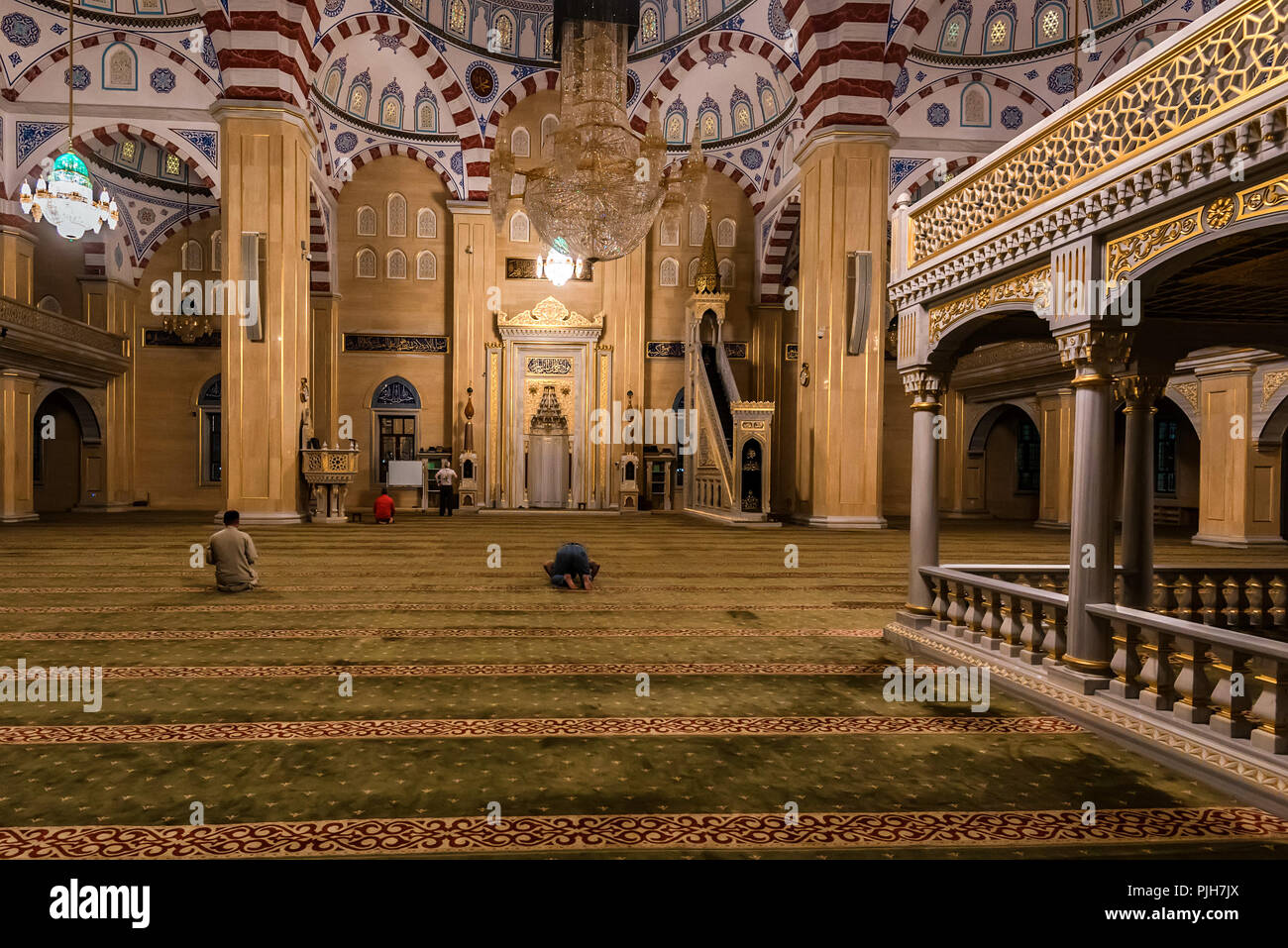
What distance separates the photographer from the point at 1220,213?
1.97 metres

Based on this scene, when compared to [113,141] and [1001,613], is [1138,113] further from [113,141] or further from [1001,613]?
[113,141]

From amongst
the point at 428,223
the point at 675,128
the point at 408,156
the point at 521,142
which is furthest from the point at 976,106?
the point at 408,156

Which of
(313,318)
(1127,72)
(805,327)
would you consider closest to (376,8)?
(313,318)

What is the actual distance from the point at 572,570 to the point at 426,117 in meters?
10.9

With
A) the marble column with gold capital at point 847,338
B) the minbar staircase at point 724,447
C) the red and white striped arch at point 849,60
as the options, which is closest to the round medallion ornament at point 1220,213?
the marble column with gold capital at point 847,338

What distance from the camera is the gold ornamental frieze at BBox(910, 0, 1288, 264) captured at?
6.04 feet

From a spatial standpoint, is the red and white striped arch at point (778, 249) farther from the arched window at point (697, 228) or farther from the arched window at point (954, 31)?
the arched window at point (954, 31)

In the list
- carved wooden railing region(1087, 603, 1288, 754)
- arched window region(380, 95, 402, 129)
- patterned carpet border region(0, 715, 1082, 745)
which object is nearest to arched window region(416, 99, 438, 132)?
arched window region(380, 95, 402, 129)

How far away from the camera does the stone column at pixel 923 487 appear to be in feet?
11.5

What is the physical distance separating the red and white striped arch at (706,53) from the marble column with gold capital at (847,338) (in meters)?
1.52

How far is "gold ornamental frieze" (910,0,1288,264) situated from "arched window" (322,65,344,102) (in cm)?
1193

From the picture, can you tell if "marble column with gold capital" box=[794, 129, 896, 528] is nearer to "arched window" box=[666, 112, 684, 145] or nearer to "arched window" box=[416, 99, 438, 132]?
"arched window" box=[666, 112, 684, 145]
